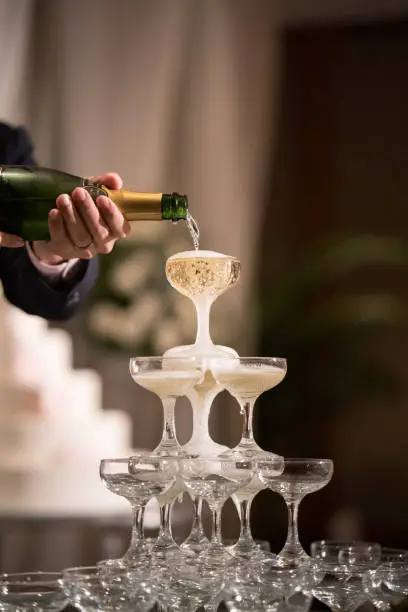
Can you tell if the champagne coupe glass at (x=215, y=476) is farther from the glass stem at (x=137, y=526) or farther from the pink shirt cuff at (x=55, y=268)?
the pink shirt cuff at (x=55, y=268)

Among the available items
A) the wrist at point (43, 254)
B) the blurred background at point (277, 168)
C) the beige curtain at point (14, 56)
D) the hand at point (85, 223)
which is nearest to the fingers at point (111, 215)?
the hand at point (85, 223)

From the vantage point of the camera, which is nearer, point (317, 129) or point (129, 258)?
point (129, 258)

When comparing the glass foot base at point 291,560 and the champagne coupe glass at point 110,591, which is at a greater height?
the glass foot base at point 291,560

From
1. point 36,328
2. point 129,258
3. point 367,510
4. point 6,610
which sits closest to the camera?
point 6,610

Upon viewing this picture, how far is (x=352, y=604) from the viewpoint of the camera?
1.10 m

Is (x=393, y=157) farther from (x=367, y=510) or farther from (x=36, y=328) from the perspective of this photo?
(x=36, y=328)

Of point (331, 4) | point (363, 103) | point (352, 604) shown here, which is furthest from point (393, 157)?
point (352, 604)

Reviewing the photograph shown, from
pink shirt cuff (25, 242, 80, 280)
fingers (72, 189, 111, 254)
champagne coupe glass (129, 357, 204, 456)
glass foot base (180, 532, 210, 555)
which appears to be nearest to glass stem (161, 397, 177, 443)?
champagne coupe glass (129, 357, 204, 456)

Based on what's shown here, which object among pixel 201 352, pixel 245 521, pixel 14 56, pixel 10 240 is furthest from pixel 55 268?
pixel 14 56

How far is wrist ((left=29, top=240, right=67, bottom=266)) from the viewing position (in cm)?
142

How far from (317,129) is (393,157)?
Answer: 371 millimetres

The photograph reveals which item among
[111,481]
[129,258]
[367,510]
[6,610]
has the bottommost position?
[367,510]

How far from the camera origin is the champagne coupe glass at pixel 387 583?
1089 mm

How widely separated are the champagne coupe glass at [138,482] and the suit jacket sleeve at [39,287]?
0.53 metres
